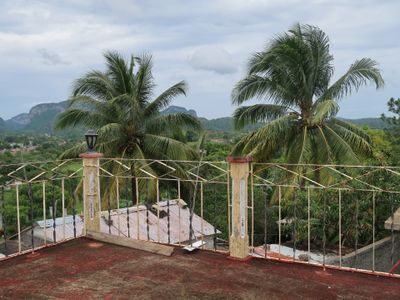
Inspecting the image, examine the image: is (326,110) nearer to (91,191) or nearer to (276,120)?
(276,120)

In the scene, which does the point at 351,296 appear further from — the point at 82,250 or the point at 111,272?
the point at 82,250

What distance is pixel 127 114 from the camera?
14.4m

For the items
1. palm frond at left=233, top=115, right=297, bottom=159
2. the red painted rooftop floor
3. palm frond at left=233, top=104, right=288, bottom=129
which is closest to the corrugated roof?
palm frond at left=233, top=115, right=297, bottom=159

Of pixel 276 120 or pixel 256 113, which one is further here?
pixel 256 113

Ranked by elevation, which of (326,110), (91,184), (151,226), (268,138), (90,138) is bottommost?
(151,226)

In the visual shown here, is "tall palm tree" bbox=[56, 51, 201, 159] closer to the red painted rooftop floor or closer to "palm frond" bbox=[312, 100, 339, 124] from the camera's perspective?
"palm frond" bbox=[312, 100, 339, 124]

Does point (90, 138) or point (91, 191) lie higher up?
point (90, 138)

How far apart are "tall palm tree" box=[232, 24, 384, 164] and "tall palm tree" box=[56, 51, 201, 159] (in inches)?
90.9

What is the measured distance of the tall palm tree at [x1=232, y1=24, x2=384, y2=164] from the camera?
43.6 feet

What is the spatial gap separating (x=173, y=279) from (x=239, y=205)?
1.28m

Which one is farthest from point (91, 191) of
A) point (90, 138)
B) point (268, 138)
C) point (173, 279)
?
point (268, 138)

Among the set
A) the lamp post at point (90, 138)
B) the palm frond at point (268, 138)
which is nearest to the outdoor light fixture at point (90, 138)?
the lamp post at point (90, 138)

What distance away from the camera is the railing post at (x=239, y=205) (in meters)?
5.56

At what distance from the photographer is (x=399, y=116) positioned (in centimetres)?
1873
